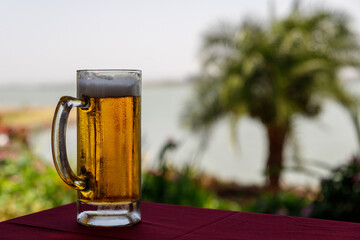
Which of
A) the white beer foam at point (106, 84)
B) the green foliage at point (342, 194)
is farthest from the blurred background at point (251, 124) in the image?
the white beer foam at point (106, 84)

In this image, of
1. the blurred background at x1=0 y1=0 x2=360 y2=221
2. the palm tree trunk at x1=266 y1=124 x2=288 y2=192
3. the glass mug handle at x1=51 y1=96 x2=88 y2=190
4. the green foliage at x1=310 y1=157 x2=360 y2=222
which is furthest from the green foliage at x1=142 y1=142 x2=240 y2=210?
the glass mug handle at x1=51 y1=96 x2=88 y2=190

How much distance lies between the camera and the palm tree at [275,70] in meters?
6.02

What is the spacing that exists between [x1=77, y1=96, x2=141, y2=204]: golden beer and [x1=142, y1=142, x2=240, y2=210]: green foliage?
2550 millimetres

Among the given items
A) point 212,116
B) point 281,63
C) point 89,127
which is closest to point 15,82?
point 212,116

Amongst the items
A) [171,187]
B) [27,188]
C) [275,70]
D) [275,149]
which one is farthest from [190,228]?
[275,149]

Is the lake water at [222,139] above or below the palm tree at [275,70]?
below

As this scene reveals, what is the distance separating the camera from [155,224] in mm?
937

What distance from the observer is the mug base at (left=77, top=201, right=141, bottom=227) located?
0.91 meters

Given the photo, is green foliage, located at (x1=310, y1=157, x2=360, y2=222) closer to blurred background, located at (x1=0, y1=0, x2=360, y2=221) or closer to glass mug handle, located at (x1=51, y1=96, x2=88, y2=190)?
blurred background, located at (x1=0, y1=0, x2=360, y2=221)

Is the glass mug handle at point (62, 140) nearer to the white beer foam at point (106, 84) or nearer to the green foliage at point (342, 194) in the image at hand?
the white beer foam at point (106, 84)

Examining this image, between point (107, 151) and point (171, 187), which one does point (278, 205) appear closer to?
Result: point (171, 187)

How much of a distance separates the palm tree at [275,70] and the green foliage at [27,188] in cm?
225

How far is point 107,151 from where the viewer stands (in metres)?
0.90

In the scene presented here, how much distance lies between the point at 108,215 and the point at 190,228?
0.48ft
